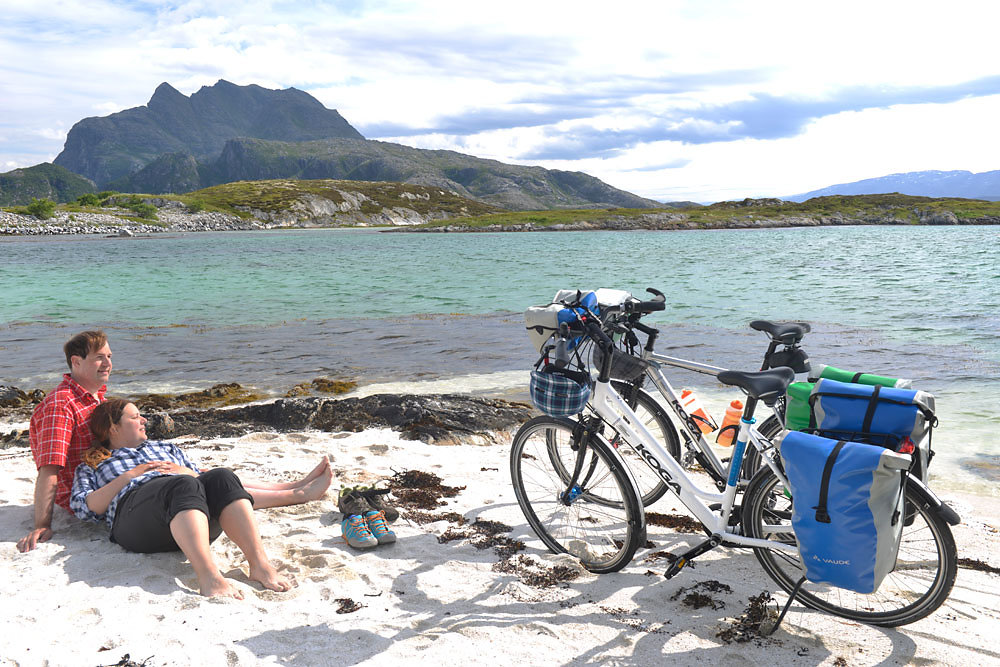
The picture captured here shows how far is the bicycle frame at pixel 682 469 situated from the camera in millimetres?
4230

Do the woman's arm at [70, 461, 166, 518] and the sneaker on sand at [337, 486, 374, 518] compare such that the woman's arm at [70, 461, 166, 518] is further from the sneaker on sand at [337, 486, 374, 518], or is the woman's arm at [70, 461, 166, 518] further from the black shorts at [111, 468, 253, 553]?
the sneaker on sand at [337, 486, 374, 518]

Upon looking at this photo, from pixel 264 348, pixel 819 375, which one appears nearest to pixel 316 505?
pixel 819 375

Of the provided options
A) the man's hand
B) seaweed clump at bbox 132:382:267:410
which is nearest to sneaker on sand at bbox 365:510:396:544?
the man's hand

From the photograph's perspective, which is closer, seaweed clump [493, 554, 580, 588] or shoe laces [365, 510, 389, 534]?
seaweed clump [493, 554, 580, 588]

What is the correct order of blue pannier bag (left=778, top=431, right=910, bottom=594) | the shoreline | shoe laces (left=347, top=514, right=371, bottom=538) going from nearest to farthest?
blue pannier bag (left=778, top=431, right=910, bottom=594), shoe laces (left=347, top=514, right=371, bottom=538), the shoreline

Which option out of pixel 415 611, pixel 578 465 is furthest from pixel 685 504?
pixel 415 611

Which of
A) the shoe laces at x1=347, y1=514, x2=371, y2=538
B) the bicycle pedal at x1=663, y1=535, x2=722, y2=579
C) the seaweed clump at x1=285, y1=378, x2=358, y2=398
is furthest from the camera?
the seaweed clump at x1=285, y1=378, x2=358, y2=398

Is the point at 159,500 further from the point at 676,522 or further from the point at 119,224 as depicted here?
the point at 119,224

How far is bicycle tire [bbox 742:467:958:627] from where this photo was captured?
3613mm

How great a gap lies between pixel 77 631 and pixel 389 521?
2.38 meters

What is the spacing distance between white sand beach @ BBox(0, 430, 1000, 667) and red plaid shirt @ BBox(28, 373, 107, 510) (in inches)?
16.5

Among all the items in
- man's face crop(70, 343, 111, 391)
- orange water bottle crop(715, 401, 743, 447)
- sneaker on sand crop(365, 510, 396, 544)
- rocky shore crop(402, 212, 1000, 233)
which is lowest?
sneaker on sand crop(365, 510, 396, 544)

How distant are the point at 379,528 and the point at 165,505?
1.57 meters

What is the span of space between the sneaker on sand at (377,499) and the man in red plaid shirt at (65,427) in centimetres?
221
